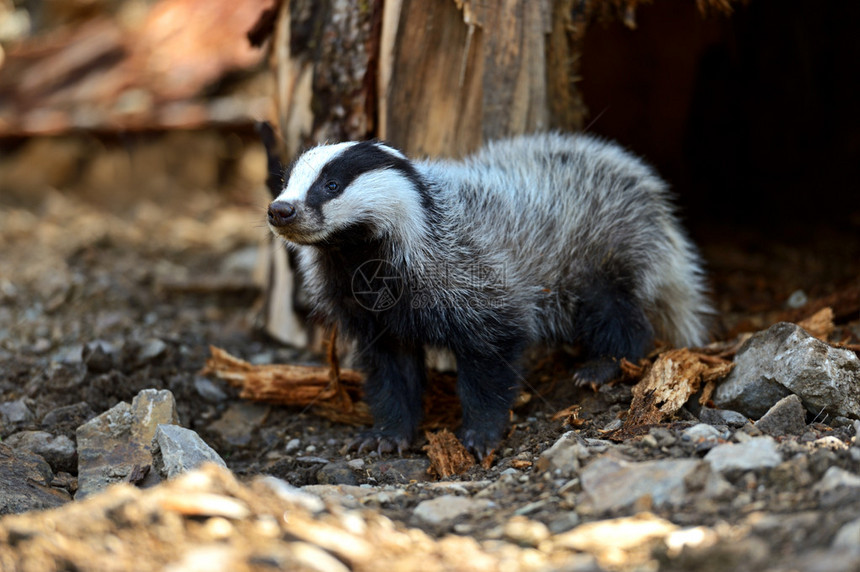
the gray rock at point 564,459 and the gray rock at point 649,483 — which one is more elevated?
the gray rock at point 649,483

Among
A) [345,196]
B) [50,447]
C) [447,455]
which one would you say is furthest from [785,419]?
[50,447]

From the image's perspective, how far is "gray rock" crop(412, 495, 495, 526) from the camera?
323 cm

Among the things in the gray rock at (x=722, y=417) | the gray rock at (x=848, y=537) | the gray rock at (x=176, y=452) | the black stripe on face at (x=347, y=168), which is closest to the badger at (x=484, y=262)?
the black stripe on face at (x=347, y=168)

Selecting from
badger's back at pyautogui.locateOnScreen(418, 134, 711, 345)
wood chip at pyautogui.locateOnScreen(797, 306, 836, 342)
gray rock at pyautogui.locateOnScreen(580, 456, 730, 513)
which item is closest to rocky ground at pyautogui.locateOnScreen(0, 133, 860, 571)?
gray rock at pyautogui.locateOnScreen(580, 456, 730, 513)

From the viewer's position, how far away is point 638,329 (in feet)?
17.8

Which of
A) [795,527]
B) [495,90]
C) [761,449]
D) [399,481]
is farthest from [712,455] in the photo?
[495,90]

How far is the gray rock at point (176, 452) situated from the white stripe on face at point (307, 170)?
1.31 metres

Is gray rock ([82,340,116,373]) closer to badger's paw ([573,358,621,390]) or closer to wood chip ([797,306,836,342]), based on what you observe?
badger's paw ([573,358,621,390])

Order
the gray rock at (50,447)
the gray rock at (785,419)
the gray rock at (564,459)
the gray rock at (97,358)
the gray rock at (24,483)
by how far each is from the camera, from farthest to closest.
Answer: the gray rock at (97,358)
the gray rock at (50,447)
the gray rock at (785,419)
the gray rock at (24,483)
the gray rock at (564,459)

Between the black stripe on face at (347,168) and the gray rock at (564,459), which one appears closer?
the gray rock at (564,459)

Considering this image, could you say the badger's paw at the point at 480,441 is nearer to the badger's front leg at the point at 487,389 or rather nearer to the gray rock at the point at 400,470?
the badger's front leg at the point at 487,389

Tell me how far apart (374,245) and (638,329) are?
185 centimetres

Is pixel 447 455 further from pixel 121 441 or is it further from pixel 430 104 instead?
pixel 430 104

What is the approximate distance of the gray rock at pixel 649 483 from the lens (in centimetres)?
307
